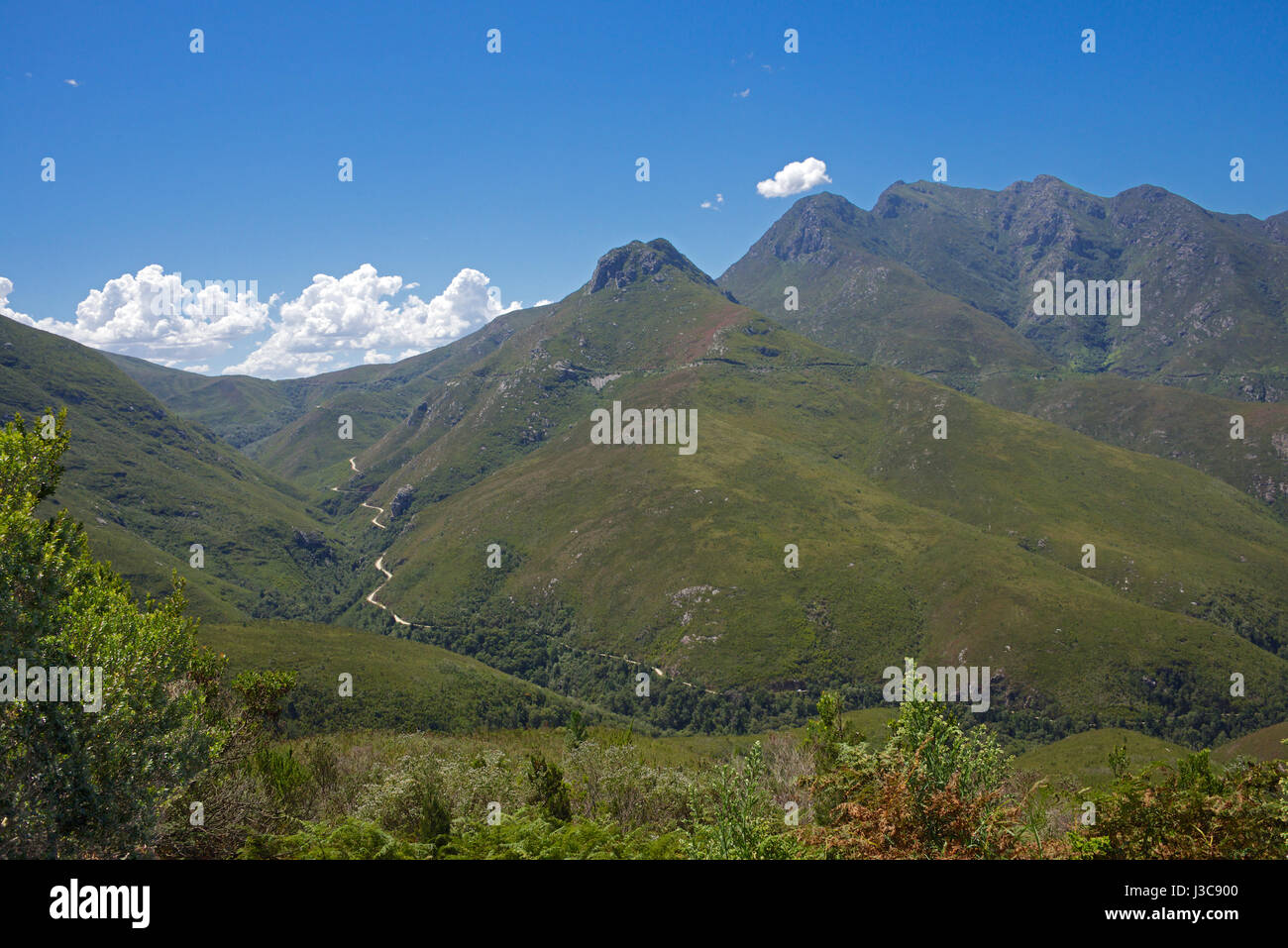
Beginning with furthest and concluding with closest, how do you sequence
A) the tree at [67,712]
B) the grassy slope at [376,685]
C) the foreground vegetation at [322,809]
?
the grassy slope at [376,685] → the tree at [67,712] → the foreground vegetation at [322,809]

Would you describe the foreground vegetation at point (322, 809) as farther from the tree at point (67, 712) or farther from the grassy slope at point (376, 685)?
the grassy slope at point (376, 685)

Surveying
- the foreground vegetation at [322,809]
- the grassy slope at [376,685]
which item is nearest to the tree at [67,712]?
Result: the foreground vegetation at [322,809]

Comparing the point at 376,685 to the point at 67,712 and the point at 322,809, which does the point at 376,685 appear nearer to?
the point at 322,809

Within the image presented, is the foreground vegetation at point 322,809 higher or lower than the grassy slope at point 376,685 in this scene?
higher

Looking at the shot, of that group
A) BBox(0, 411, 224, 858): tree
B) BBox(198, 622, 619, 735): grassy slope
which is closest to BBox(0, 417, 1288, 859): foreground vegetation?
BBox(0, 411, 224, 858): tree

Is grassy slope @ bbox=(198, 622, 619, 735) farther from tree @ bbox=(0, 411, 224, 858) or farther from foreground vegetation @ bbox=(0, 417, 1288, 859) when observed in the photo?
tree @ bbox=(0, 411, 224, 858)

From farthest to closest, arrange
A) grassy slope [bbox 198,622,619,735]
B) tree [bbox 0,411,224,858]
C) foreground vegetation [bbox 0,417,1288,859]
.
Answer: grassy slope [bbox 198,622,619,735]
tree [bbox 0,411,224,858]
foreground vegetation [bbox 0,417,1288,859]

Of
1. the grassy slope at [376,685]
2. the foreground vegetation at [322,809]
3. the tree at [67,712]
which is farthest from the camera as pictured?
the grassy slope at [376,685]

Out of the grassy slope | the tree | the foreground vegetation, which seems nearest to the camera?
the foreground vegetation

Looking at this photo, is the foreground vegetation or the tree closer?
the foreground vegetation
